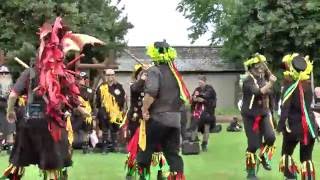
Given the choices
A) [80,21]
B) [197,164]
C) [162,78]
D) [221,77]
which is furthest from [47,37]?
[221,77]

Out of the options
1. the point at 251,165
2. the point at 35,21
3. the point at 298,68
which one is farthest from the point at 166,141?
the point at 35,21

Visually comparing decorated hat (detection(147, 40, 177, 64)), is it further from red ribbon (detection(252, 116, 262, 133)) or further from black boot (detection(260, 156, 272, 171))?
black boot (detection(260, 156, 272, 171))

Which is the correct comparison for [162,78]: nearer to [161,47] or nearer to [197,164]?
[161,47]

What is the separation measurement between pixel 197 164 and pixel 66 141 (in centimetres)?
496

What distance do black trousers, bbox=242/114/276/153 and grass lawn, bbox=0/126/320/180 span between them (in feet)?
1.97

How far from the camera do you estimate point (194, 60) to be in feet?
154

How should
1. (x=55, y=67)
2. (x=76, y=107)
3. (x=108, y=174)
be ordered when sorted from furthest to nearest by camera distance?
(x=108, y=174)
(x=76, y=107)
(x=55, y=67)

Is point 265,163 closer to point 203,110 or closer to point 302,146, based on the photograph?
point 302,146

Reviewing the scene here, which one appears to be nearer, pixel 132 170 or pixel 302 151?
pixel 302 151

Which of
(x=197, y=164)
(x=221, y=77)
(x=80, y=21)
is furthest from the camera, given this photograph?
(x=221, y=77)

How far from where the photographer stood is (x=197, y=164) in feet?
42.2

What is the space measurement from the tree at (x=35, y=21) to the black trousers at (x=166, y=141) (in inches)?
694

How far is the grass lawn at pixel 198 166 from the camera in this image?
11195mm

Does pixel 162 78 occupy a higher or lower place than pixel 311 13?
lower
